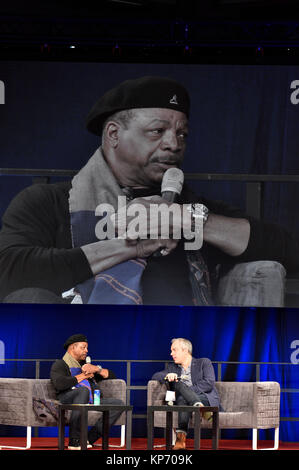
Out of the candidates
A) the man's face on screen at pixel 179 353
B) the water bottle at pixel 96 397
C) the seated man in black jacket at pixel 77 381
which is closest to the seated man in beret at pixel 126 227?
the man's face on screen at pixel 179 353

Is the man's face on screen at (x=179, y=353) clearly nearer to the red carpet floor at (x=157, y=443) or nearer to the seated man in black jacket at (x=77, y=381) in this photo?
the seated man in black jacket at (x=77, y=381)

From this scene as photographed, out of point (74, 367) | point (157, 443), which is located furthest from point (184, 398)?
point (157, 443)

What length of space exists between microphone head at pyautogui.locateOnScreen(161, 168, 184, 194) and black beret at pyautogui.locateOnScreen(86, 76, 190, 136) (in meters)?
0.51

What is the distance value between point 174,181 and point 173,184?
27 millimetres

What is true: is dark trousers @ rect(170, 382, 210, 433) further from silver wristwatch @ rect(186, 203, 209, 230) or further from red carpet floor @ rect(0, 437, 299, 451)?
silver wristwatch @ rect(186, 203, 209, 230)

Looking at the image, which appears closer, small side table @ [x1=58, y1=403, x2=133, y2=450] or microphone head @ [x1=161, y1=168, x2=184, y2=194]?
small side table @ [x1=58, y1=403, x2=133, y2=450]

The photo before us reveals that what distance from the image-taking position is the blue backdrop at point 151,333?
325 inches

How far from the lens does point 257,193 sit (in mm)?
7648

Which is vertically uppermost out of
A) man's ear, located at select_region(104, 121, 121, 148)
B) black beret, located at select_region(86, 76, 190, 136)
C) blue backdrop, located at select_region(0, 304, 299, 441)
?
black beret, located at select_region(86, 76, 190, 136)

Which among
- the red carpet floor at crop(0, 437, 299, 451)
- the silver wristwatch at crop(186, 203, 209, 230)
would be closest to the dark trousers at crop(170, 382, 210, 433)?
the red carpet floor at crop(0, 437, 299, 451)

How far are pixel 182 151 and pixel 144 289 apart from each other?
47.6 inches

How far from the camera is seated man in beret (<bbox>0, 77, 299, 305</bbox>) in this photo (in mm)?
7617

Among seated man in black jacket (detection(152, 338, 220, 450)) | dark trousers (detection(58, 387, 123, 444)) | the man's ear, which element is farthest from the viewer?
the man's ear
